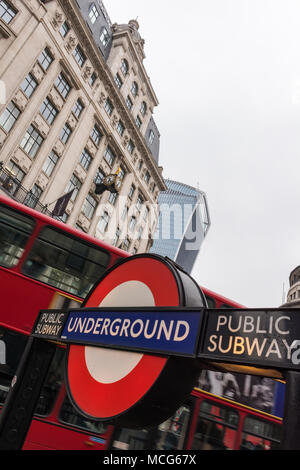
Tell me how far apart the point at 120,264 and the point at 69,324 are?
581 mm

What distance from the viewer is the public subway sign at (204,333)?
1.22m

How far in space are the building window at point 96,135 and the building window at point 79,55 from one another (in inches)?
205

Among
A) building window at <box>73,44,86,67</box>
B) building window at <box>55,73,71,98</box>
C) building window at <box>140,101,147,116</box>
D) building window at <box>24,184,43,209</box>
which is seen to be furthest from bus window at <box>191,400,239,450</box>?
building window at <box>140,101,147,116</box>

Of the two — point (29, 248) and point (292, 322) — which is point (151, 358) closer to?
point (292, 322)

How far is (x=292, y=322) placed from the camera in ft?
4.03

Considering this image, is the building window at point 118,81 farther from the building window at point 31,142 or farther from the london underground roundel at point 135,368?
the london underground roundel at point 135,368

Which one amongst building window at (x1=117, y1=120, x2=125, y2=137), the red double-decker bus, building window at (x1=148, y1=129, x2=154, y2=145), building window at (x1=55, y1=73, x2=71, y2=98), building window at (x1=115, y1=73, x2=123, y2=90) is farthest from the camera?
building window at (x1=148, y1=129, x2=154, y2=145)

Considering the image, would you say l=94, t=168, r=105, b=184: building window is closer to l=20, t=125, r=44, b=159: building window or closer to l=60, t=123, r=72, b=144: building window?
l=60, t=123, r=72, b=144: building window

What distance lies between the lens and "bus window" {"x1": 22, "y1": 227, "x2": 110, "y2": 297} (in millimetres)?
6660

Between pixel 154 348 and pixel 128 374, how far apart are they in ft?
0.64

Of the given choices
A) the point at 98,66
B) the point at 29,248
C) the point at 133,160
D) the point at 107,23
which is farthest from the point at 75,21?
the point at 29,248

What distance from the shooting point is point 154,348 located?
5.03ft

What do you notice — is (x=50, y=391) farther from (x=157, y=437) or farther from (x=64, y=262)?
(x=64, y=262)

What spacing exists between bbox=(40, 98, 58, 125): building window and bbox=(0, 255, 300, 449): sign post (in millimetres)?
23182
